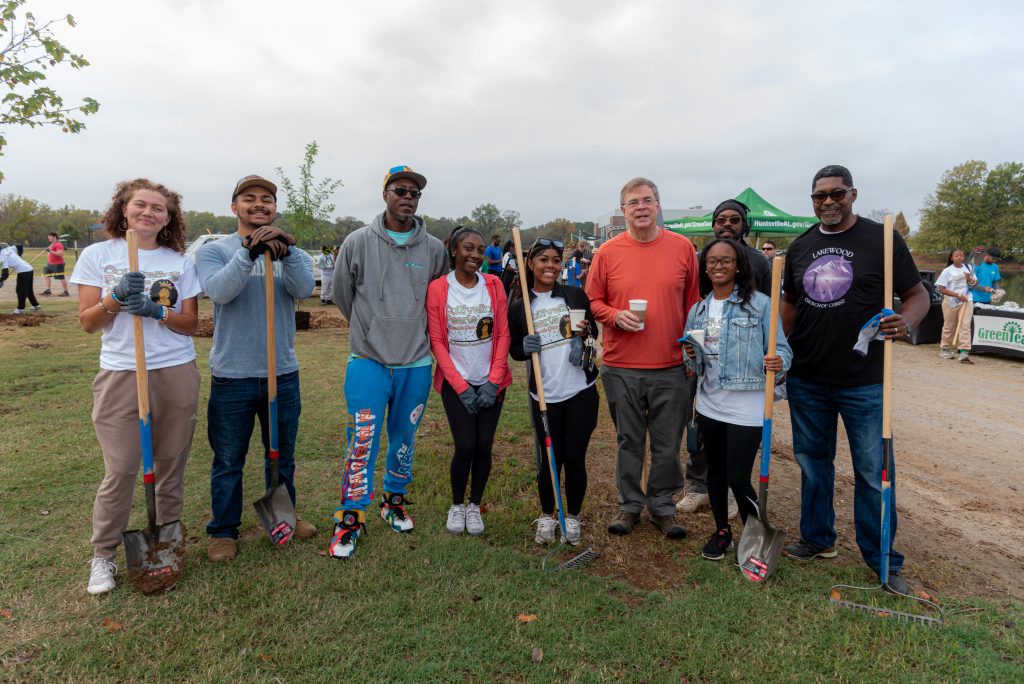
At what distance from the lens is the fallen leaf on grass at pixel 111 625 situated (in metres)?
2.81

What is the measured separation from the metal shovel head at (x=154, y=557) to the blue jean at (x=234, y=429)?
0.30 m

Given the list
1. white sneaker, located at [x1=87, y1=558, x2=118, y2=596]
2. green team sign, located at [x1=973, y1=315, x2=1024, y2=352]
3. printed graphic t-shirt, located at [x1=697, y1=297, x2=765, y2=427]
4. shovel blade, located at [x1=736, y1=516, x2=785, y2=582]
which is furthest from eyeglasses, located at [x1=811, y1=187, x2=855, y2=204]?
green team sign, located at [x1=973, y1=315, x2=1024, y2=352]

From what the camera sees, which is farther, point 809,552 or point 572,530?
point 572,530

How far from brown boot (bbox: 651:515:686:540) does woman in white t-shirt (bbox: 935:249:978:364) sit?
32.0ft

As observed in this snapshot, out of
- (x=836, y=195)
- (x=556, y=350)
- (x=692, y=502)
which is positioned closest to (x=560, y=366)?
(x=556, y=350)

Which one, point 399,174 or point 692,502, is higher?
point 399,174

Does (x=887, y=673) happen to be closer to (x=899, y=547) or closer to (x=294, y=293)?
(x=899, y=547)

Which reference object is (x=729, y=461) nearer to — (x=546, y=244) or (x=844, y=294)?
(x=844, y=294)

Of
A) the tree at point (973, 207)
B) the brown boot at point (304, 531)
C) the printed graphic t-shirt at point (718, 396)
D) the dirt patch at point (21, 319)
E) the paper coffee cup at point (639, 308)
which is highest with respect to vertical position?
the tree at point (973, 207)

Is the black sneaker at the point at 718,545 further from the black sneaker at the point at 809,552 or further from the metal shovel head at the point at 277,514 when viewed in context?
the metal shovel head at the point at 277,514

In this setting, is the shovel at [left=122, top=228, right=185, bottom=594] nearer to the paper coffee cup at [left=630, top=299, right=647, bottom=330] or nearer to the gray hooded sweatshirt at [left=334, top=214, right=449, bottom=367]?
the gray hooded sweatshirt at [left=334, top=214, right=449, bottom=367]

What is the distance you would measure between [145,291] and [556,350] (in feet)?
7.97

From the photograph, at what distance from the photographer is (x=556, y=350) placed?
3.71 metres

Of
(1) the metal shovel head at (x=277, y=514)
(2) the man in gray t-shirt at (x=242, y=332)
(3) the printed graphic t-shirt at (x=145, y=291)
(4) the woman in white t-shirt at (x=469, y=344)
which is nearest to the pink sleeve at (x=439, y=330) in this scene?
(4) the woman in white t-shirt at (x=469, y=344)
